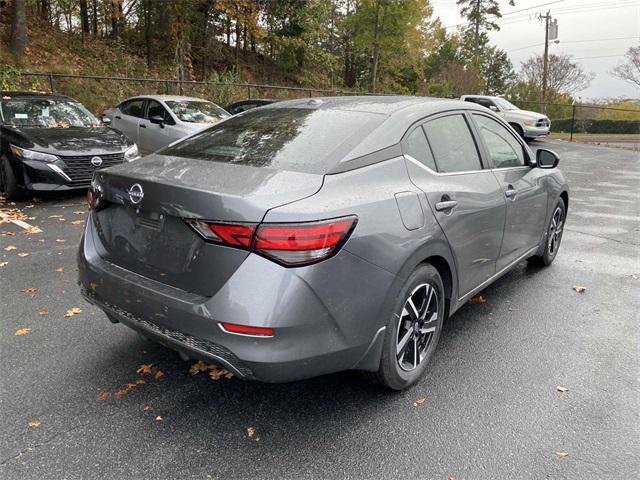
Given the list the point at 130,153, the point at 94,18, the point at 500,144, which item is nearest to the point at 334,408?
the point at 500,144

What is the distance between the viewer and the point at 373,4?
26.5 meters

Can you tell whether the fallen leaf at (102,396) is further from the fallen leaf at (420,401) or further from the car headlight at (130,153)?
the car headlight at (130,153)

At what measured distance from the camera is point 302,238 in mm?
2121

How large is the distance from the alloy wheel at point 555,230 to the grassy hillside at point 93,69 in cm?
1396

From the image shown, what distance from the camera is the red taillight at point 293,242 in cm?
211

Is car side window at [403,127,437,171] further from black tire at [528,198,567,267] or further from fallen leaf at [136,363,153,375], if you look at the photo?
black tire at [528,198,567,267]

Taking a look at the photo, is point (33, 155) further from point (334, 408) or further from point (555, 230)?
point (555, 230)

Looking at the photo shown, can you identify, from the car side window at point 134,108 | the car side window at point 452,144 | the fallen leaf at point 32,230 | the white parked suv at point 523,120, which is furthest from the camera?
the white parked suv at point 523,120

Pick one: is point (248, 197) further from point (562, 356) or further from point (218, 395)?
point (562, 356)

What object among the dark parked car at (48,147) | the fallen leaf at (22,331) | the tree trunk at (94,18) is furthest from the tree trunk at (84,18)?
the fallen leaf at (22,331)

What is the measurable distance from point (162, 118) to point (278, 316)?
9066mm

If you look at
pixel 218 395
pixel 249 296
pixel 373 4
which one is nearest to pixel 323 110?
pixel 249 296

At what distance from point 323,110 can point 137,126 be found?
8.57m

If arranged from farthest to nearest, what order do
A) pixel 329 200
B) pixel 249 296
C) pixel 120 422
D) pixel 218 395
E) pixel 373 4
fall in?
pixel 373 4
pixel 218 395
pixel 120 422
pixel 329 200
pixel 249 296
